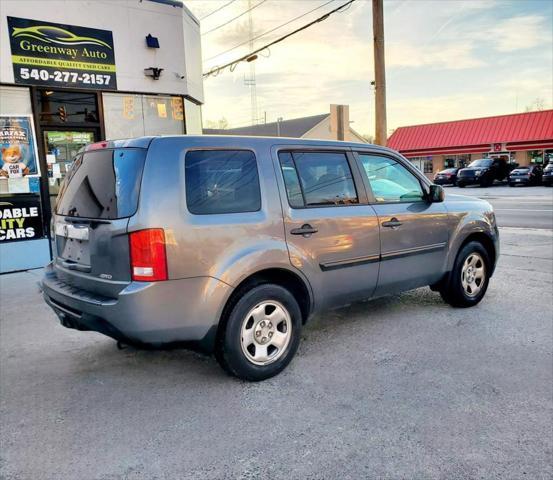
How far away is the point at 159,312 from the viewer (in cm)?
311

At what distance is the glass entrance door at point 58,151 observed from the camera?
8.41 m

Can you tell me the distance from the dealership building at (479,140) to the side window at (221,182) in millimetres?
35221

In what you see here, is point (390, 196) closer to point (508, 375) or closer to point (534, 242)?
point (508, 375)

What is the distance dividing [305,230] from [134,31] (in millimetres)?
7068

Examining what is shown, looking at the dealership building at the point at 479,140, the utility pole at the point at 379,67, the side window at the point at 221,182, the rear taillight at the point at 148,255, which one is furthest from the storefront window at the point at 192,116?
the dealership building at the point at 479,140

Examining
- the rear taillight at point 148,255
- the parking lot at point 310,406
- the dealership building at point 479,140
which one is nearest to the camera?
the parking lot at point 310,406

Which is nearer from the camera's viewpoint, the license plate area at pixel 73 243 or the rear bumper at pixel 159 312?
the rear bumper at pixel 159 312

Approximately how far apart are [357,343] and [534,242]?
281 inches

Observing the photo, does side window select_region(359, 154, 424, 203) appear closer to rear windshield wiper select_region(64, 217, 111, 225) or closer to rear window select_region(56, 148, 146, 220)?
rear window select_region(56, 148, 146, 220)

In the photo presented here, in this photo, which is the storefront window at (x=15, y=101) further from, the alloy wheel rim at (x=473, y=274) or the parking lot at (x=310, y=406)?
the alloy wheel rim at (x=473, y=274)

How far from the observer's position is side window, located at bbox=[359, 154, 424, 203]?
14.7ft

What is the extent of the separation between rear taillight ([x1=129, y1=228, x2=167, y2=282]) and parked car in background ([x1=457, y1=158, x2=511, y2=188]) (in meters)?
30.9

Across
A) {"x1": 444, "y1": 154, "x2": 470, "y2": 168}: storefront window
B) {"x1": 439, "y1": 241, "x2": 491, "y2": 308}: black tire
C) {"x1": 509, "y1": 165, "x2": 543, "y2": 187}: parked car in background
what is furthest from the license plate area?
{"x1": 444, "y1": 154, "x2": 470, "y2": 168}: storefront window

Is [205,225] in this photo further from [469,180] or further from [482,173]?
[482,173]
